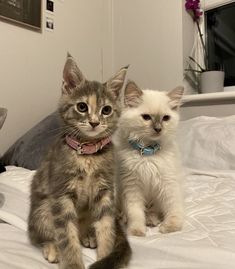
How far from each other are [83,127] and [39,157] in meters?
0.99

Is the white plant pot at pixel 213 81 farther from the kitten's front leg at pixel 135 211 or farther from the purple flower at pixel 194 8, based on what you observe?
the kitten's front leg at pixel 135 211

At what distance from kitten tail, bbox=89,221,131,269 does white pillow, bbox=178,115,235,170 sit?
105 centimetres

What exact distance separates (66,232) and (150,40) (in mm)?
2027

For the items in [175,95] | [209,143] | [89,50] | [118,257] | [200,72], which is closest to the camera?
[118,257]

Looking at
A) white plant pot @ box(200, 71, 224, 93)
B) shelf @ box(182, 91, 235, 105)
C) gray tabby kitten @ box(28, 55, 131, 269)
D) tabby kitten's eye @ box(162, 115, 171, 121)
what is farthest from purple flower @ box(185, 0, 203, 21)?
gray tabby kitten @ box(28, 55, 131, 269)

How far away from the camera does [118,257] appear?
2.71 ft

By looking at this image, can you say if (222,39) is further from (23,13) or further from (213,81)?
(23,13)

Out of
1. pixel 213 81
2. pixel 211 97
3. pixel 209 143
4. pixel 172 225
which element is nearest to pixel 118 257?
pixel 172 225

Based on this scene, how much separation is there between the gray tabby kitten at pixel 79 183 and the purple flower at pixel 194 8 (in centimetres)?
157

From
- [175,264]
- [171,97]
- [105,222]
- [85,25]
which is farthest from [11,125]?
[175,264]

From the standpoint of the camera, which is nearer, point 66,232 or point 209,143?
point 66,232

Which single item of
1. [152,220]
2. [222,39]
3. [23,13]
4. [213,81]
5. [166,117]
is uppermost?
[23,13]

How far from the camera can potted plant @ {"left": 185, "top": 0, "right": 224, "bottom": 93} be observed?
224 cm

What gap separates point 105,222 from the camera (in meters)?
0.97
